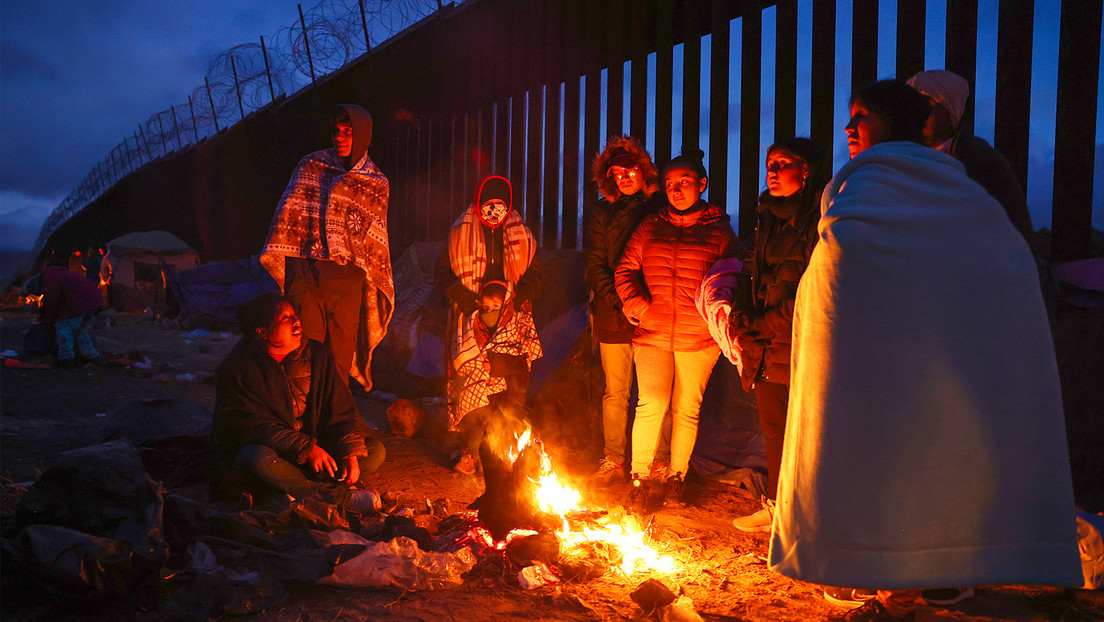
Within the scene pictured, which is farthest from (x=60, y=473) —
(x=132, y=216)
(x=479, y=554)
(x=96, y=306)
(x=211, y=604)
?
(x=132, y=216)

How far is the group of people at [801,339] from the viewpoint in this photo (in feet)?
7.36

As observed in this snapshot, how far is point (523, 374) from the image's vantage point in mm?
5164

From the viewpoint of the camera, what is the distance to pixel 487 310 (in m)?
5.18

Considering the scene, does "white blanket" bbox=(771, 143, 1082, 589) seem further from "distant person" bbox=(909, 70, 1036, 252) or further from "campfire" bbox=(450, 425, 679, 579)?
"campfire" bbox=(450, 425, 679, 579)

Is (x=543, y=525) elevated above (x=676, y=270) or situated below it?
below

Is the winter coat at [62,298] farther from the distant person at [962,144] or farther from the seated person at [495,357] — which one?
the distant person at [962,144]

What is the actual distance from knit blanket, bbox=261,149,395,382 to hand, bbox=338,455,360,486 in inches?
56.8

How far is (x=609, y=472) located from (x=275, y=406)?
2.18 meters

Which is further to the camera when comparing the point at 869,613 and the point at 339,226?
the point at 339,226

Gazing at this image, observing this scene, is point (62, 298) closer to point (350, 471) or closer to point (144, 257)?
point (350, 471)

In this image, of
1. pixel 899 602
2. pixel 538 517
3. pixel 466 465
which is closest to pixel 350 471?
pixel 466 465

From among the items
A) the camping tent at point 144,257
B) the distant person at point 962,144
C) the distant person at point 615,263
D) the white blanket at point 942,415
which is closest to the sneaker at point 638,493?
the distant person at point 615,263

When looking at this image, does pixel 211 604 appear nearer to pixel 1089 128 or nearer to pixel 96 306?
pixel 1089 128

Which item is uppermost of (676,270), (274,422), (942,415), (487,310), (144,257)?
(144,257)
